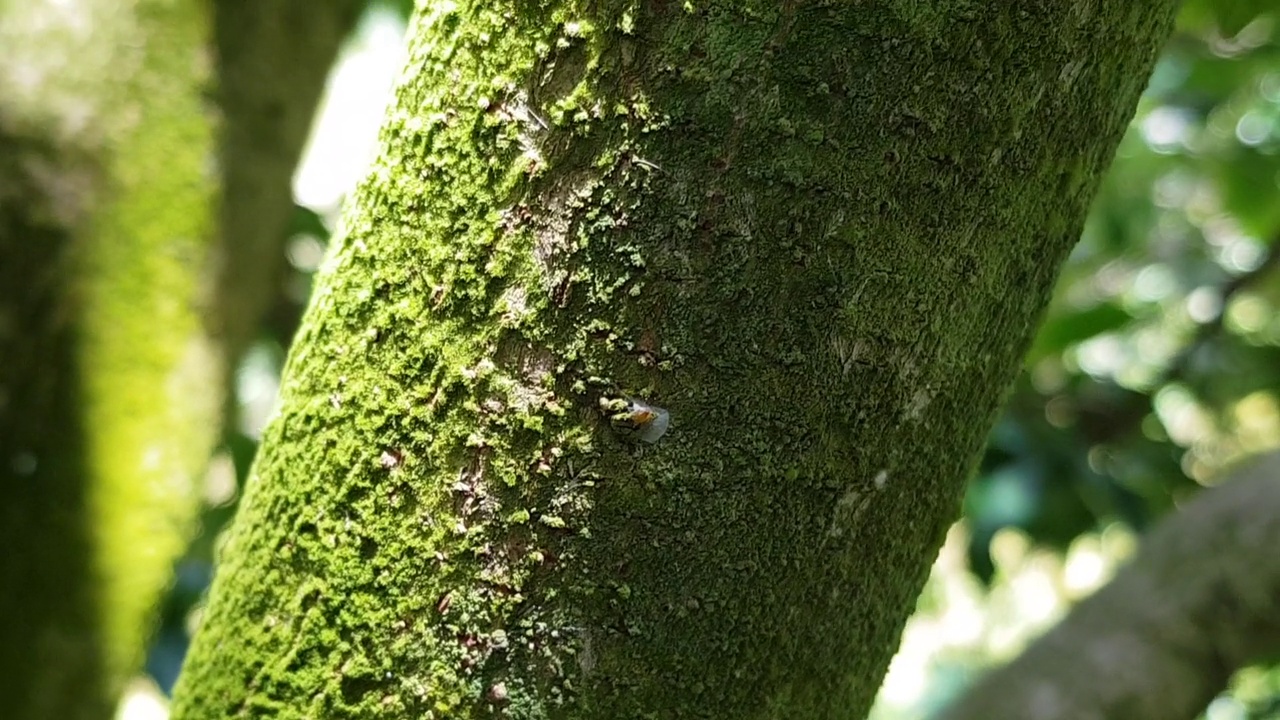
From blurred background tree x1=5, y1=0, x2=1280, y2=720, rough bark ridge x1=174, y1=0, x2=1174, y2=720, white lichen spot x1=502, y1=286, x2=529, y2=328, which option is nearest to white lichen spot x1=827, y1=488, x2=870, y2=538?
rough bark ridge x1=174, y1=0, x2=1174, y2=720

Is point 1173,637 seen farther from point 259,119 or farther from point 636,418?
point 259,119

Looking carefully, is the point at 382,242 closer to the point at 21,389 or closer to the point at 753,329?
the point at 753,329

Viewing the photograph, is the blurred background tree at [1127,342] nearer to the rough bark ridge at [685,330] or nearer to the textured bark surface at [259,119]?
the textured bark surface at [259,119]

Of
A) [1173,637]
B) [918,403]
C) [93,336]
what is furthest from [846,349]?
[1173,637]

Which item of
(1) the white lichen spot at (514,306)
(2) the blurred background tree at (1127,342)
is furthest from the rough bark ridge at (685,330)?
(2) the blurred background tree at (1127,342)

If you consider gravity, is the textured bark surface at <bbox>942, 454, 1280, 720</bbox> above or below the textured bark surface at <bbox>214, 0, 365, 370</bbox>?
below

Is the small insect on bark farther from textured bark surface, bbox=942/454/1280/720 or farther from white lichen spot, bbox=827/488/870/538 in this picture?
textured bark surface, bbox=942/454/1280/720
